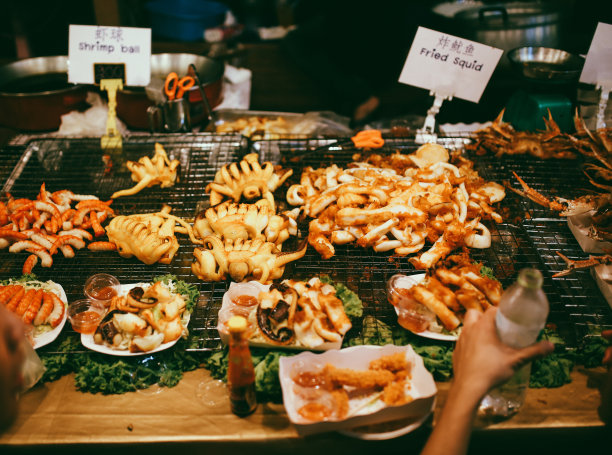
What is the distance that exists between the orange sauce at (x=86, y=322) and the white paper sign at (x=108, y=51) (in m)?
2.37

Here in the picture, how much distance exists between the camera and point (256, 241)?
331 cm

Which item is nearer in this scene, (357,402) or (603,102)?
(357,402)

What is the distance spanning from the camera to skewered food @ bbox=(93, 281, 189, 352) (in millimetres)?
2615

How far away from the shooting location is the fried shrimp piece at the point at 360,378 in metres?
2.35

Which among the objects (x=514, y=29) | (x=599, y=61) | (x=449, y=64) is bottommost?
(x=449, y=64)

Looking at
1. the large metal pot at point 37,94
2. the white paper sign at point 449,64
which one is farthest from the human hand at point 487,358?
the large metal pot at point 37,94

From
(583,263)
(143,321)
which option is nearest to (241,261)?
(143,321)

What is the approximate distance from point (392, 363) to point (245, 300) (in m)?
0.99

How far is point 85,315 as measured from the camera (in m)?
2.77

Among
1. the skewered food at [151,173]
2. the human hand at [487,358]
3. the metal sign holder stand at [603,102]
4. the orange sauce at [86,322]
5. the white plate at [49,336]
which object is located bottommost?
the white plate at [49,336]

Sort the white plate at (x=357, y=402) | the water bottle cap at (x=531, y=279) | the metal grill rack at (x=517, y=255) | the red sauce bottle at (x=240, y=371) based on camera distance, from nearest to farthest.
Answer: the water bottle cap at (x=531, y=279) < the red sauce bottle at (x=240, y=371) < the white plate at (x=357, y=402) < the metal grill rack at (x=517, y=255)

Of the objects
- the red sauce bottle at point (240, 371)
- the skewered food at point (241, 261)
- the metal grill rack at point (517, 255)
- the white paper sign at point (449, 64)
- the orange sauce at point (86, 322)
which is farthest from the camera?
the white paper sign at point (449, 64)

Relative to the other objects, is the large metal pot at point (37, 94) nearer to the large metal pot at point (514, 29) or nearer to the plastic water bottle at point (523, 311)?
the plastic water bottle at point (523, 311)

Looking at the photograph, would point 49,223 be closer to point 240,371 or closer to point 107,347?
point 107,347
